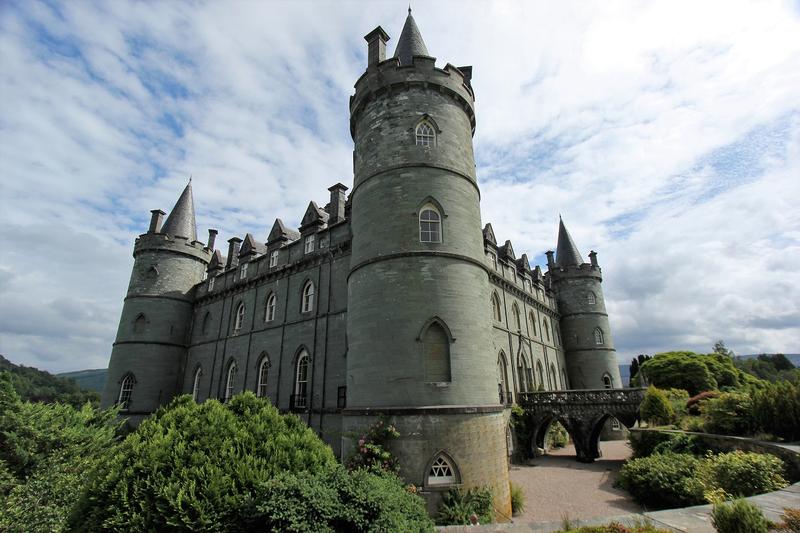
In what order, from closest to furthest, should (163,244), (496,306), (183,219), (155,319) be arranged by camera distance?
(496,306)
(155,319)
(163,244)
(183,219)

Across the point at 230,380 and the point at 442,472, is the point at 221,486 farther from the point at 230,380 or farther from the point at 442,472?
the point at 230,380

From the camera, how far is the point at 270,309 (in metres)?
24.0

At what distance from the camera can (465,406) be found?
1179 centimetres

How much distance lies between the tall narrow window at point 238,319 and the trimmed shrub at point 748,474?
2422 centimetres

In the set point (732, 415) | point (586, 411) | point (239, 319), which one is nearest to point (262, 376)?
point (239, 319)

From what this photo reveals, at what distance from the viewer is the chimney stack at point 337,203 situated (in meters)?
21.6

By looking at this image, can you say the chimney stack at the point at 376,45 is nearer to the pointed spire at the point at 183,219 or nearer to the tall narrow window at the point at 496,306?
the tall narrow window at the point at 496,306

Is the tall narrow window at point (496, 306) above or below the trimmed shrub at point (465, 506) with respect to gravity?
above

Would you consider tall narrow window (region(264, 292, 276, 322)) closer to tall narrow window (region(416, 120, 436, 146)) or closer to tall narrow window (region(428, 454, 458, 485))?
tall narrow window (region(416, 120, 436, 146))

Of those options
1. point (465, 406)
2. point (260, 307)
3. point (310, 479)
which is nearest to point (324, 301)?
point (260, 307)

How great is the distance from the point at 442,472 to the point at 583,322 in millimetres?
27096

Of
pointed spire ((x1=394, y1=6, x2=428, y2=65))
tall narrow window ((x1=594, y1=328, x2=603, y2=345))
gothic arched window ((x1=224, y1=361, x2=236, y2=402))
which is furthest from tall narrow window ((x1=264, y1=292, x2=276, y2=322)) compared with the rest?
tall narrow window ((x1=594, y1=328, x2=603, y2=345))

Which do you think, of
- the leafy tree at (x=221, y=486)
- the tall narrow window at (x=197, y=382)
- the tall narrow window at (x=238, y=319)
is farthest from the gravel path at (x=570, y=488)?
the tall narrow window at (x=197, y=382)

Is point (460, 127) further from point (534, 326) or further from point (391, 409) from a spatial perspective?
point (534, 326)
